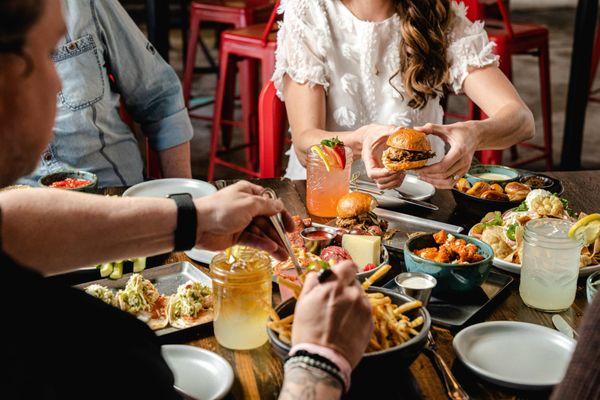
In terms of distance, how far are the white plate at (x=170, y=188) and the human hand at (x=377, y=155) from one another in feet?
1.52

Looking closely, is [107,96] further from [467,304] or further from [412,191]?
[467,304]

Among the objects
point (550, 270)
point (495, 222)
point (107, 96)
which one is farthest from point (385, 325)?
point (107, 96)

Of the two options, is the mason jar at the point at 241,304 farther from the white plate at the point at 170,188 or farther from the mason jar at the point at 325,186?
the white plate at the point at 170,188

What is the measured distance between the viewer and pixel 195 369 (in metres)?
1.28

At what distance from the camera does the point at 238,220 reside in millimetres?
1380

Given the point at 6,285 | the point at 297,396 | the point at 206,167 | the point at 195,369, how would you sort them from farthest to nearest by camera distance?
the point at 206,167, the point at 195,369, the point at 297,396, the point at 6,285

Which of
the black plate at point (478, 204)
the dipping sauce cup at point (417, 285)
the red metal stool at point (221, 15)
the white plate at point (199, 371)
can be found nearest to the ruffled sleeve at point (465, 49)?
the black plate at point (478, 204)

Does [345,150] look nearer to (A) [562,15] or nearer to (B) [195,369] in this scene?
(B) [195,369]

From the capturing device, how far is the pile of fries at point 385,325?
1.22 metres

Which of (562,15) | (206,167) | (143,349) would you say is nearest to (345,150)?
(143,349)

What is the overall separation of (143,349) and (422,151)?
113 centimetres

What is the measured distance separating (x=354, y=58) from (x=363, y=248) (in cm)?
123

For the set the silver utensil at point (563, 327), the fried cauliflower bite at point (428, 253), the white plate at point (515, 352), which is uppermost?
the fried cauliflower bite at point (428, 253)

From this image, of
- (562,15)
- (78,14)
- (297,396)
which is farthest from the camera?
(562,15)
